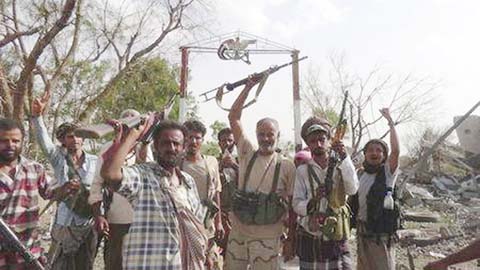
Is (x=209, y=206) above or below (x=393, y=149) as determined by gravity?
below

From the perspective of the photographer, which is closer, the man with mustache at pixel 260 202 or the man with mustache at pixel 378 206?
the man with mustache at pixel 260 202

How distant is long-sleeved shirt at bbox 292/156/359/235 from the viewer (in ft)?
13.0

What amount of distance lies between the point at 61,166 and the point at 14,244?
1138mm

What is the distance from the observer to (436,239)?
9.98 metres

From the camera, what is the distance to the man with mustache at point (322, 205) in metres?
3.96

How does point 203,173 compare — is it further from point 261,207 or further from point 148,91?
point 148,91

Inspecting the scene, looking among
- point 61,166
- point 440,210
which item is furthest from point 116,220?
point 440,210

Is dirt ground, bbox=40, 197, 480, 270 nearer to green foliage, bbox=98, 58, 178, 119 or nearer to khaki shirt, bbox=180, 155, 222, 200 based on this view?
khaki shirt, bbox=180, 155, 222, 200

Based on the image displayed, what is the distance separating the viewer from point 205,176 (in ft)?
15.0

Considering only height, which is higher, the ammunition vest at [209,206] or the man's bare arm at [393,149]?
the man's bare arm at [393,149]

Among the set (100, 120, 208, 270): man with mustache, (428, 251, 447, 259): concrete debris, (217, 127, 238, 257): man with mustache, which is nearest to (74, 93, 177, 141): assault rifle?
(100, 120, 208, 270): man with mustache

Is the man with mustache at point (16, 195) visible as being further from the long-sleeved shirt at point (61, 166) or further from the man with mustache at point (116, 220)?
the man with mustache at point (116, 220)

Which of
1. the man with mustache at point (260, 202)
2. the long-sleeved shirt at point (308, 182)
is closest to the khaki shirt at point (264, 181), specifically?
the man with mustache at point (260, 202)

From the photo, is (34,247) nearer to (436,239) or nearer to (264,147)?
A: (264,147)
